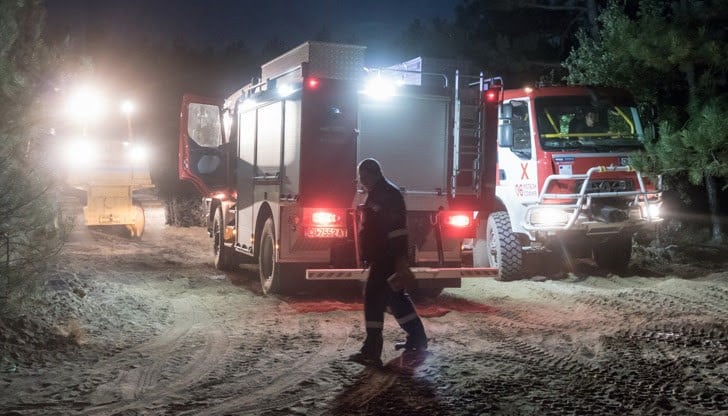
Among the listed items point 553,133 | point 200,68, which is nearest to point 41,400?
point 553,133

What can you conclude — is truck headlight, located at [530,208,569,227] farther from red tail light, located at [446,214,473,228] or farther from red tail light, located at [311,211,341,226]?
red tail light, located at [311,211,341,226]

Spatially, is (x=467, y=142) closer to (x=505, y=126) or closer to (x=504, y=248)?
(x=505, y=126)

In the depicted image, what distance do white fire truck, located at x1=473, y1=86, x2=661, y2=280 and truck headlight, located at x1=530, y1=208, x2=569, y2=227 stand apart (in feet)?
A: 0.05

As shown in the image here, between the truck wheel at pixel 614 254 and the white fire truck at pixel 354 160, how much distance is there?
3.77 metres

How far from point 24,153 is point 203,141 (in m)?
6.98

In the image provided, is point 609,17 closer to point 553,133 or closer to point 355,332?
point 553,133

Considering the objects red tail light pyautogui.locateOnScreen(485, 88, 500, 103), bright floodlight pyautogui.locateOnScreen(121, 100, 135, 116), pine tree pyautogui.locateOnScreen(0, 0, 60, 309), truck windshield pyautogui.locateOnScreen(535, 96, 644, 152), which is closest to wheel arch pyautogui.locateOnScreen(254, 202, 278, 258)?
red tail light pyautogui.locateOnScreen(485, 88, 500, 103)

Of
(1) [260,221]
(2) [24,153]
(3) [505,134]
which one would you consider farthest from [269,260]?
(2) [24,153]

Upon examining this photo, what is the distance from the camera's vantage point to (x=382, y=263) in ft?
21.5

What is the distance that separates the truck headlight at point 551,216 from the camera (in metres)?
11.1

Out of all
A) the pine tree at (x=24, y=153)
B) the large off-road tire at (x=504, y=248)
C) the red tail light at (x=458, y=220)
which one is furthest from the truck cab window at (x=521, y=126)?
the pine tree at (x=24, y=153)

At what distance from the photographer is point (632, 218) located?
11320 mm

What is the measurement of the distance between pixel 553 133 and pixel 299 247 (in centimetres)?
460

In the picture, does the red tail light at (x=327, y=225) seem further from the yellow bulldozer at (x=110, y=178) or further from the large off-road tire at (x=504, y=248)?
the yellow bulldozer at (x=110, y=178)
